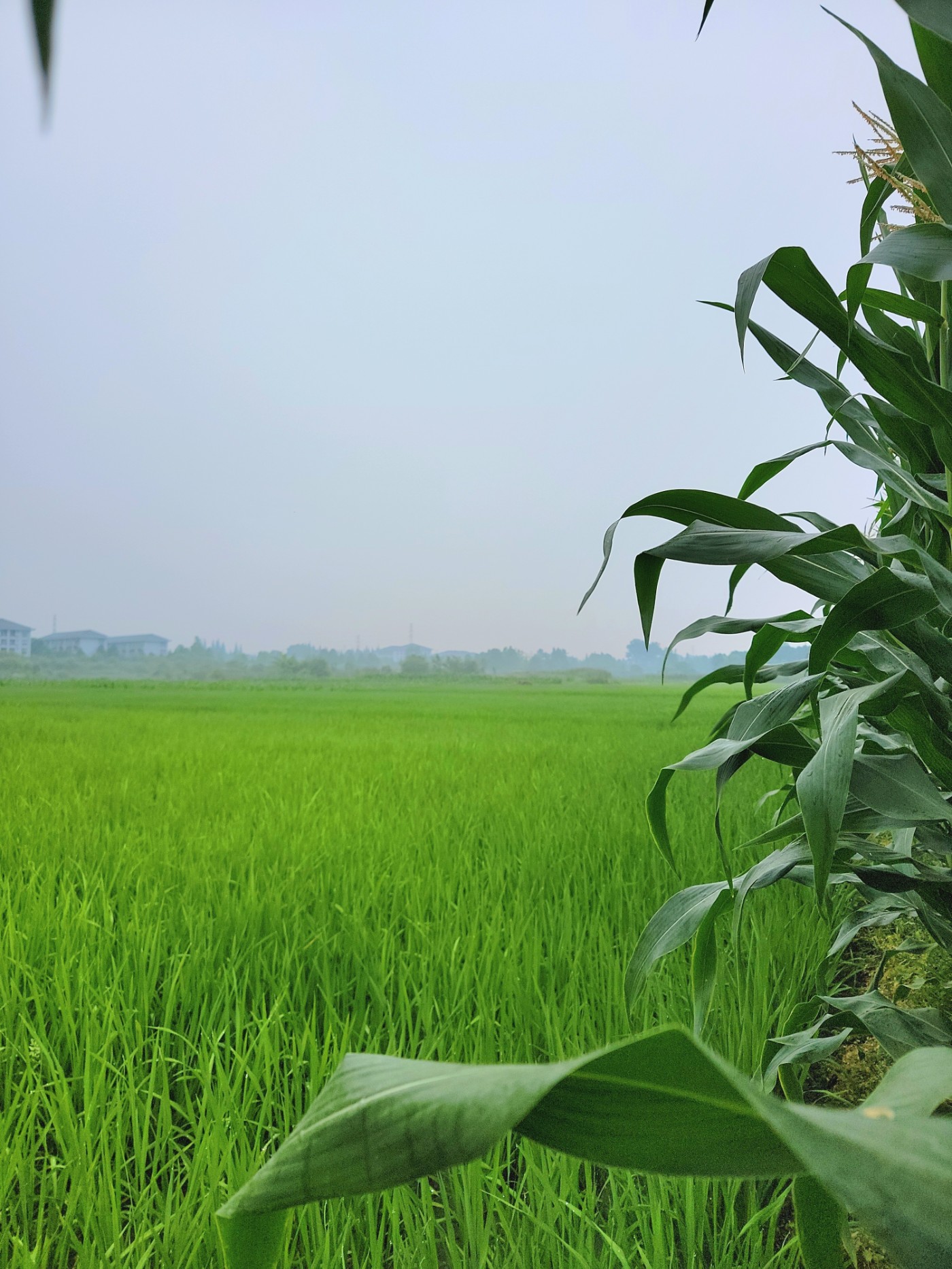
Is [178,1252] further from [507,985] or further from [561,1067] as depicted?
[561,1067]

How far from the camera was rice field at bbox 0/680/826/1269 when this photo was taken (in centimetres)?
65

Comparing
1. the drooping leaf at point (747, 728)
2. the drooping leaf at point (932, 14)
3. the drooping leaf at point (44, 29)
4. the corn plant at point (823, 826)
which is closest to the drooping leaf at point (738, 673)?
the corn plant at point (823, 826)

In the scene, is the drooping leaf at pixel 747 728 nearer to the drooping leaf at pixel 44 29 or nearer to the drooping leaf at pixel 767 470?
the drooping leaf at pixel 767 470

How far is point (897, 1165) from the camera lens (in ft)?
0.45

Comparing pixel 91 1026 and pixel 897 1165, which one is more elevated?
pixel 897 1165

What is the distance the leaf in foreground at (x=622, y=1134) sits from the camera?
0.14m

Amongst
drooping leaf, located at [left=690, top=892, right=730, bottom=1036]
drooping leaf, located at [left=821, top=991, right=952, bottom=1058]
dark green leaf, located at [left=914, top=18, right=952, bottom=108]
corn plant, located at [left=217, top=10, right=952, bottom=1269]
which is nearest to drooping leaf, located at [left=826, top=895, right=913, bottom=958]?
corn plant, located at [left=217, top=10, right=952, bottom=1269]

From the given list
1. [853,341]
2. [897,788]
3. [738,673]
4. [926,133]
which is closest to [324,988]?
[738,673]

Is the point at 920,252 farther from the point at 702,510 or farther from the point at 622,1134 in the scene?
the point at 622,1134

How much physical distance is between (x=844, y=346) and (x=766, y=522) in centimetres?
15

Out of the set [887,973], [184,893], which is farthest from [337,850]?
[887,973]

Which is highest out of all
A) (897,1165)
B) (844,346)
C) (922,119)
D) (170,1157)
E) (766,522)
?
(922,119)

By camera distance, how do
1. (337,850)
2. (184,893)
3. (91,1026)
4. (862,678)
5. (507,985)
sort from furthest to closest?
(337,850)
(184,893)
(507,985)
(91,1026)
(862,678)

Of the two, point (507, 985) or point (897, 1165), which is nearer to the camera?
point (897, 1165)
